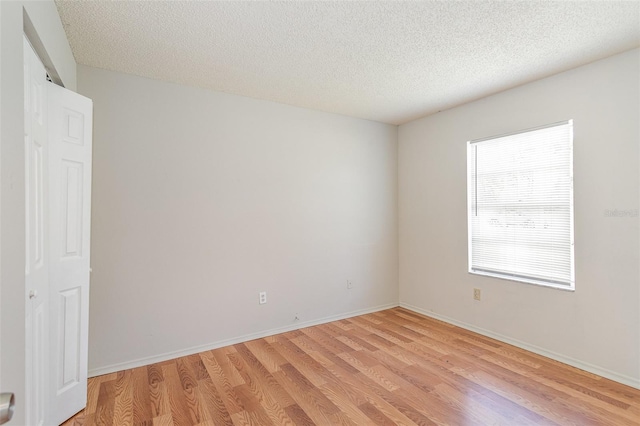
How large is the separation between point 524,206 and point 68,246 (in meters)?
3.82

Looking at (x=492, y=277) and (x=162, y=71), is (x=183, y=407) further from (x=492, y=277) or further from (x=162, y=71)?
(x=492, y=277)

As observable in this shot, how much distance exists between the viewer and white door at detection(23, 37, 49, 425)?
5.04 feet

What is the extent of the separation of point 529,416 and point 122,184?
352 centimetres

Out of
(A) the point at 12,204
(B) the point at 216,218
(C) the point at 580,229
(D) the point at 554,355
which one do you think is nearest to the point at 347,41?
(B) the point at 216,218

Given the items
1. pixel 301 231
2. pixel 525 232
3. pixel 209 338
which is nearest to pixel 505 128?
pixel 525 232

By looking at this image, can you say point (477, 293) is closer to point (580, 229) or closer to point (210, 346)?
point (580, 229)

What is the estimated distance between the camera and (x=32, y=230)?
5.19 feet

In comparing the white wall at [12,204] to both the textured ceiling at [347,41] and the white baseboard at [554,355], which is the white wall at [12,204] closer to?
the textured ceiling at [347,41]

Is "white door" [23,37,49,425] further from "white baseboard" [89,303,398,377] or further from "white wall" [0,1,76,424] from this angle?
"white baseboard" [89,303,398,377]

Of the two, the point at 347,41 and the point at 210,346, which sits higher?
the point at 347,41

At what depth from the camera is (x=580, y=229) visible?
266cm

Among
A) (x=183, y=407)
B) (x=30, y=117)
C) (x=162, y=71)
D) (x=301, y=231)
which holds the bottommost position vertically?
(x=183, y=407)

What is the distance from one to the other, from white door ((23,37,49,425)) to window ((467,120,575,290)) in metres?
3.73

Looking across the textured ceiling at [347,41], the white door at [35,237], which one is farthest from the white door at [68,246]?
the textured ceiling at [347,41]
